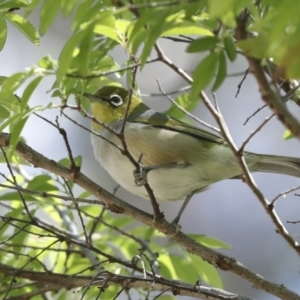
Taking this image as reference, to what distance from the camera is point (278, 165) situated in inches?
96.3

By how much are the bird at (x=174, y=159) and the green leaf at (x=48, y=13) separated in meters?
1.27

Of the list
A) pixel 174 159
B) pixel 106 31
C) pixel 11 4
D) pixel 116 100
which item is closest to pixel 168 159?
pixel 174 159

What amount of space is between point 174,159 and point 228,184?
11.3 ft

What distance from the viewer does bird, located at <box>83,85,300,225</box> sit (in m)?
2.39

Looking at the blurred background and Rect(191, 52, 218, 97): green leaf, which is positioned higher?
the blurred background

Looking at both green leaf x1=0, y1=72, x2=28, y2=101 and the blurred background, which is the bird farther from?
the blurred background

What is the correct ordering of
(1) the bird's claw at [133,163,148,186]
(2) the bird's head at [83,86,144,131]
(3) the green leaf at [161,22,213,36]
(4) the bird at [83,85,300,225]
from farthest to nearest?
(2) the bird's head at [83,86,144,131] < (4) the bird at [83,85,300,225] < (1) the bird's claw at [133,163,148,186] < (3) the green leaf at [161,22,213,36]

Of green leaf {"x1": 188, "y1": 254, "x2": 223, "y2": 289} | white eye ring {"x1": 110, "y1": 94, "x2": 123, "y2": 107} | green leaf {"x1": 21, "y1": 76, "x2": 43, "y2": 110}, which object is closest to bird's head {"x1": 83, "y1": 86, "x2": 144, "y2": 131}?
white eye ring {"x1": 110, "y1": 94, "x2": 123, "y2": 107}

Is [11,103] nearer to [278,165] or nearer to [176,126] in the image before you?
[176,126]

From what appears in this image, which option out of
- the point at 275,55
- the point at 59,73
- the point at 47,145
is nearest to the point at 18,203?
the point at 59,73

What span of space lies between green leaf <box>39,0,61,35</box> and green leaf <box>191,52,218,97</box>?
274mm

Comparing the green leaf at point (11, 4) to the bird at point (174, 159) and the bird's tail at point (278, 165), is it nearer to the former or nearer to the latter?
the bird at point (174, 159)

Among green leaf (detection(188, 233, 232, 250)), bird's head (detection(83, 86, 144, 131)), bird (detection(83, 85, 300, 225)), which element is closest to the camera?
green leaf (detection(188, 233, 232, 250))

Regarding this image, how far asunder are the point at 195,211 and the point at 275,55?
4.69m
